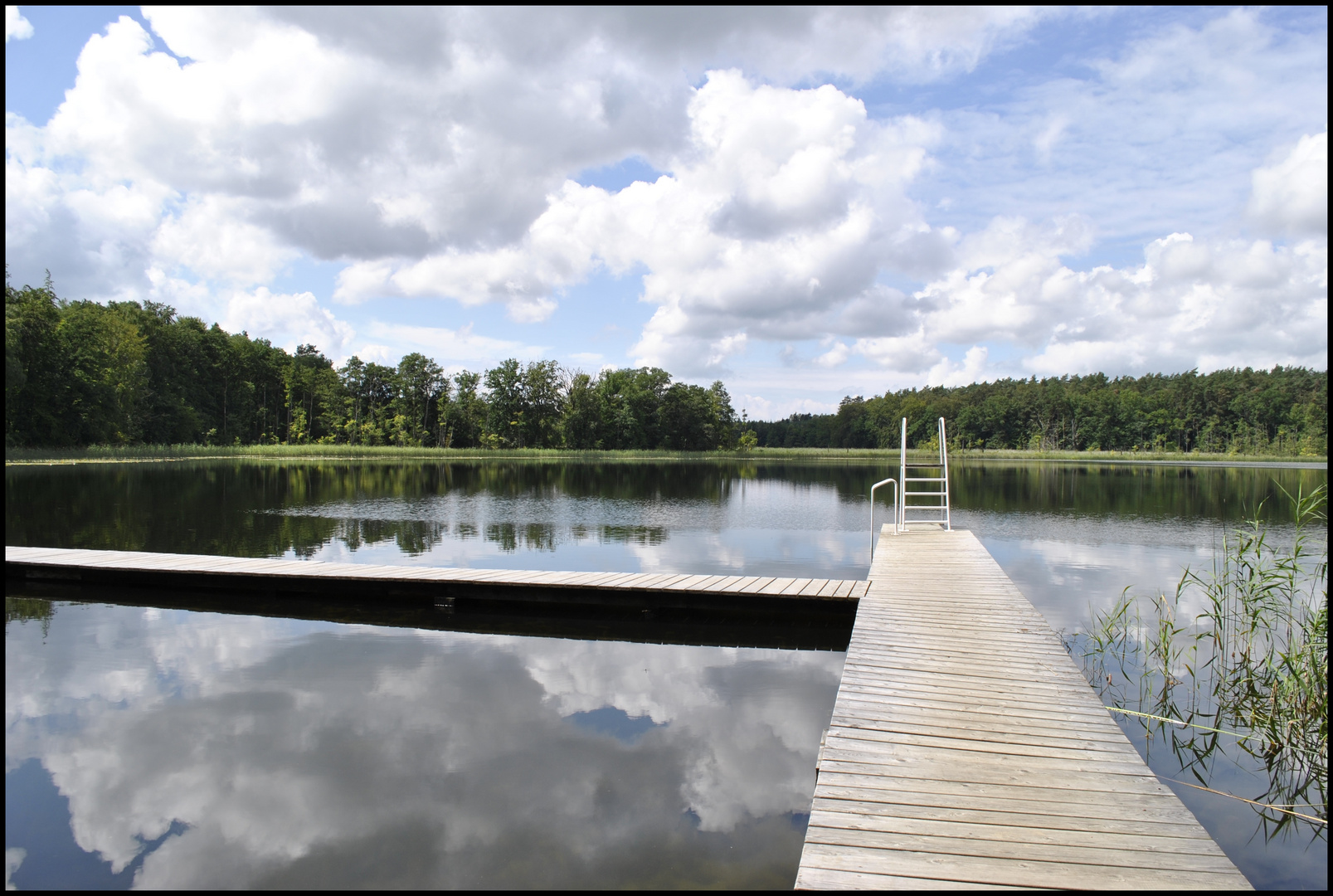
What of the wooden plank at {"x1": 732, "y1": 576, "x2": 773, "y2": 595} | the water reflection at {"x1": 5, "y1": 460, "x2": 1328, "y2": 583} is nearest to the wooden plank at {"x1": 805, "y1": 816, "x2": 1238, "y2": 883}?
the wooden plank at {"x1": 732, "y1": 576, "x2": 773, "y2": 595}

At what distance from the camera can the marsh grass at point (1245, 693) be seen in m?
4.29

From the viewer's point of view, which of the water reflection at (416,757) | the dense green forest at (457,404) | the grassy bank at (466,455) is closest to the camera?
the water reflection at (416,757)

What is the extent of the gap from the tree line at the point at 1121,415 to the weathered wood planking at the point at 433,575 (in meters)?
55.4

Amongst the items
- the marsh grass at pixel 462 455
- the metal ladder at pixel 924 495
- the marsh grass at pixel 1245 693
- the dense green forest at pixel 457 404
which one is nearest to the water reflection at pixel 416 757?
the marsh grass at pixel 1245 693

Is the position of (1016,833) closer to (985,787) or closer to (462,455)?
(985,787)

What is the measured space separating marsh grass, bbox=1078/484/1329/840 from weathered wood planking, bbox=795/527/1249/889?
990mm

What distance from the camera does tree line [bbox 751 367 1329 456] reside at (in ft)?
194

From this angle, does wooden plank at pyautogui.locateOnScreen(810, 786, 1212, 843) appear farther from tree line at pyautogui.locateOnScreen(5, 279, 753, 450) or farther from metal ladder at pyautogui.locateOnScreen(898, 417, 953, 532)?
tree line at pyautogui.locateOnScreen(5, 279, 753, 450)

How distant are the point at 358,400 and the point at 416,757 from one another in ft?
198

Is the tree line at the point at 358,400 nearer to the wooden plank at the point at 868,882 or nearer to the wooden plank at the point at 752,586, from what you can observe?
the wooden plank at the point at 752,586

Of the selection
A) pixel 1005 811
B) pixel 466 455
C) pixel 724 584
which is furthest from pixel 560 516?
pixel 466 455

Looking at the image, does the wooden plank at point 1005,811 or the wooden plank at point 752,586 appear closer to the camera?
the wooden plank at point 1005,811

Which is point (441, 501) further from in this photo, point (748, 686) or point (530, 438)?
point (530, 438)

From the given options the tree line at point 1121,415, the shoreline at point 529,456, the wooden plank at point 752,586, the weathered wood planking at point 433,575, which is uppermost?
the tree line at point 1121,415
